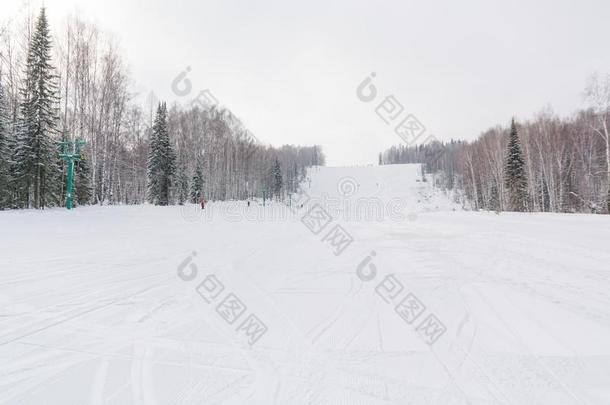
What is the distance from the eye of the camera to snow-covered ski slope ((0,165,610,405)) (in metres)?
2.11

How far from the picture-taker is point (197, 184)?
3522cm

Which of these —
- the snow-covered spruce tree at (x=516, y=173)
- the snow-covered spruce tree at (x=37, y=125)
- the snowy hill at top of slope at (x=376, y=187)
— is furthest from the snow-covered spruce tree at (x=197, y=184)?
the snow-covered spruce tree at (x=516, y=173)

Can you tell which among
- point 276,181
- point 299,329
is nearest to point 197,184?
point 276,181

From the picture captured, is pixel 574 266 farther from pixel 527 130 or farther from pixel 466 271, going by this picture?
pixel 527 130

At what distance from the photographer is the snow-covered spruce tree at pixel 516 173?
→ 27.0 m

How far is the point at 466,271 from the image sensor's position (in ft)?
18.5

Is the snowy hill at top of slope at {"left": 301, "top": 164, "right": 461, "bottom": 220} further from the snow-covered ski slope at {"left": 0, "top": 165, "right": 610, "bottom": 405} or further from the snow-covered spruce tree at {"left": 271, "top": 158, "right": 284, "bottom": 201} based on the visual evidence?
the snow-covered ski slope at {"left": 0, "top": 165, "right": 610, "bottom": 405}

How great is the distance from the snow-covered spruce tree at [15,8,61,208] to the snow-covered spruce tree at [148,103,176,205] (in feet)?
30.6

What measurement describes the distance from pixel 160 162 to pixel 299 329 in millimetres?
28077

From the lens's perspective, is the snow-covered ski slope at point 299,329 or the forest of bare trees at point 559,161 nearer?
the snow-covered ski slope at point 299,329

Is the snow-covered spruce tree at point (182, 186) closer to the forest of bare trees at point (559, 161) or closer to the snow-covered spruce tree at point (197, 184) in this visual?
the snow-covered spruce tree at point (197, 184)

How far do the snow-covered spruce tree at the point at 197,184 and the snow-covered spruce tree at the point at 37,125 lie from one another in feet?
55.6

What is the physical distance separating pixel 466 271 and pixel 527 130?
3136cm

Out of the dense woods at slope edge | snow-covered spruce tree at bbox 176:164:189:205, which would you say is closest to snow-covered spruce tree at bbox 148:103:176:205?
the dense woods at slope edge
